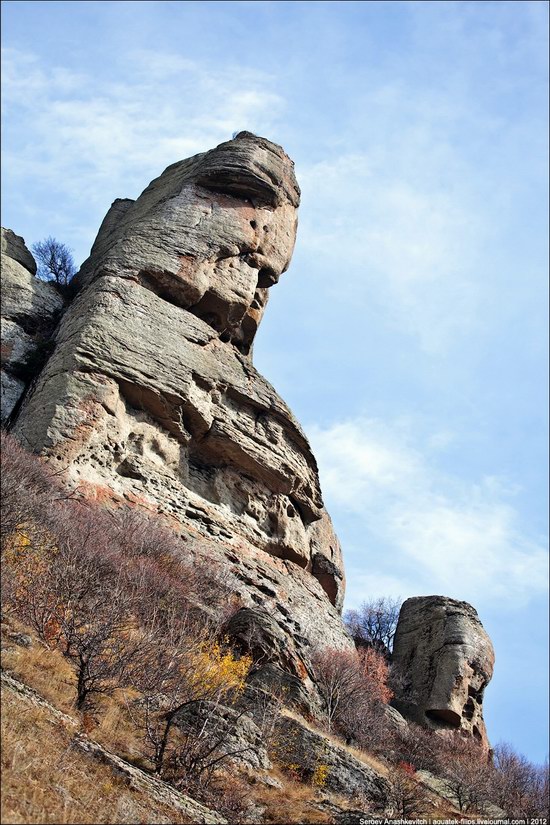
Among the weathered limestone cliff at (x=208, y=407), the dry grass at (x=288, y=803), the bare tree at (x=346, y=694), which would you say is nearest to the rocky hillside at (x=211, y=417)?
the weathered limestone cliff at (x=208, y=407)

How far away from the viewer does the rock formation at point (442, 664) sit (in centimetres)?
2919

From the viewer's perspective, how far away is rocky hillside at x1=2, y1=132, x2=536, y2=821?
74.3 ft

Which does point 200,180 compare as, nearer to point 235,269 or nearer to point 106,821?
point 235,269

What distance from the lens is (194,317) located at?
28.3 meters

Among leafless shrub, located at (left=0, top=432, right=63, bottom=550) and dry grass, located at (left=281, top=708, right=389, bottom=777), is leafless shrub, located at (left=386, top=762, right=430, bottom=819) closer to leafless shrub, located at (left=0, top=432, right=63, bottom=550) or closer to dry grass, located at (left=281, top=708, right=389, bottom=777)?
dry grass, located at (left=281, top=708, right=389, bottom=777)

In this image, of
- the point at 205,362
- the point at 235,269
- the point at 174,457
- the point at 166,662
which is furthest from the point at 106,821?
the point at 235,269

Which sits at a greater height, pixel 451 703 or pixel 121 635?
pixel 451 703

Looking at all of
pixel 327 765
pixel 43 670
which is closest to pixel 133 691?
pixel 43 670

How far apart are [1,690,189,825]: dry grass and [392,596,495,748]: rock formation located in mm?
21751

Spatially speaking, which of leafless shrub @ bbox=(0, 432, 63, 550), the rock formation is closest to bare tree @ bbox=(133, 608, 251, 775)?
leafless shrub @ bbox=(0, 432, 63, 550)

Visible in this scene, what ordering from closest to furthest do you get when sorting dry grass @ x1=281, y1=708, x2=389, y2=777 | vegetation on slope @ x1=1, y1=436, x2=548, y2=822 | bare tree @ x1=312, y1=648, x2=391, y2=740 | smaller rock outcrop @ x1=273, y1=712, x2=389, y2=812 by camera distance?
vegetation on slope @ x1=1, y1=436, x2=548, y2=822 → smaller rock outcrop @ x1=273, y1=712, x2=389, y2=812 → dry grass @ x1=281, y1=708, x2=389, y2=777 → bare tree @ x1=312, y1=648, x2=391, y2=740

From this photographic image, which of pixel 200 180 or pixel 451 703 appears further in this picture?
pixel 200 180

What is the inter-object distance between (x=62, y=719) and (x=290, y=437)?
20.2 m

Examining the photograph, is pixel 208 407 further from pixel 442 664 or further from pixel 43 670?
pixel 43 670
